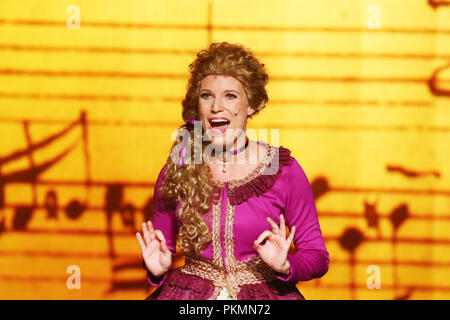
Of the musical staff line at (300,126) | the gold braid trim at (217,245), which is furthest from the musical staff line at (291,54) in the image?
the gold braid trim at (217,245)

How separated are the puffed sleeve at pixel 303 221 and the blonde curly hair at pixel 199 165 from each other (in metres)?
0.33

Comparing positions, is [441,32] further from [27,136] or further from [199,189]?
[27,136]

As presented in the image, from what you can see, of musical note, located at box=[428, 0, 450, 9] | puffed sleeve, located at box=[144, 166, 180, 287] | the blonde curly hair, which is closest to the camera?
the blonde curly hair

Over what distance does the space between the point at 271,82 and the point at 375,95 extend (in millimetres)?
684

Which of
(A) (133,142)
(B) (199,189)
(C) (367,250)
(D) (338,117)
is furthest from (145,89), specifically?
(C) (367,250)

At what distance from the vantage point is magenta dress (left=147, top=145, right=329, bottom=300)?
2.30m

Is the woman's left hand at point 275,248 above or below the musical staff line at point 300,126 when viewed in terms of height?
below

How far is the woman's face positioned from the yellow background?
4.49 ft

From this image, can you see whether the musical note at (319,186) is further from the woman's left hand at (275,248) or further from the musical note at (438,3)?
the woman's left hand at (275,248)

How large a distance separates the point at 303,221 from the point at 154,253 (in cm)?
63

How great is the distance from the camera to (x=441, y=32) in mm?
3717

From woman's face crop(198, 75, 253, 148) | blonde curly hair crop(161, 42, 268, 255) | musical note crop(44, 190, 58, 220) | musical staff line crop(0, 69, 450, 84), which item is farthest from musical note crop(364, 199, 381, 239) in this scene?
musical note crop(44, 190, 58, 220)

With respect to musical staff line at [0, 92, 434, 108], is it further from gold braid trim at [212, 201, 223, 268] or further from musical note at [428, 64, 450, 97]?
gold braid trim at [212, 201, 223, 268]

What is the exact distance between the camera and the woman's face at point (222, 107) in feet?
7.82
